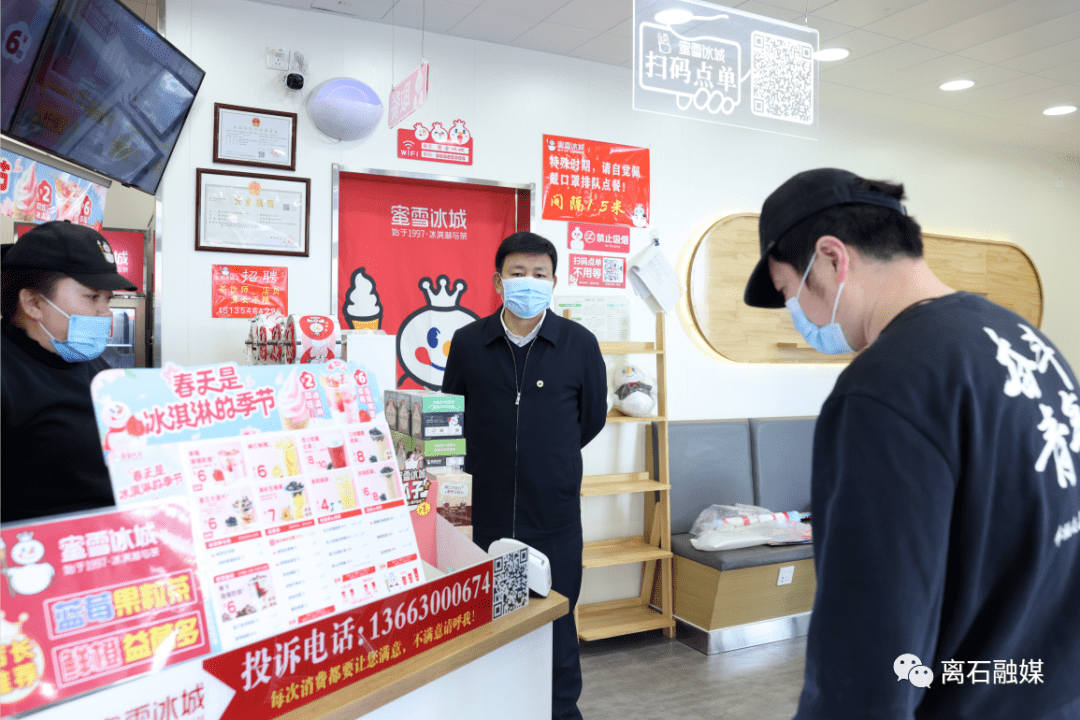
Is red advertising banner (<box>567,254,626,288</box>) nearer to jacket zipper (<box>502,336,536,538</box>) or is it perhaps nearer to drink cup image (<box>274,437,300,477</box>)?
jacket zipper (<box>502,336,536,538</box>)

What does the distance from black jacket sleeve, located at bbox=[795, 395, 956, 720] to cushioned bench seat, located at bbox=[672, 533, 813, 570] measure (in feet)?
9.39

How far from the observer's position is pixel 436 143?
369cm

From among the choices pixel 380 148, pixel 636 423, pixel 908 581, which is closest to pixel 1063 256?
pixel 636 423

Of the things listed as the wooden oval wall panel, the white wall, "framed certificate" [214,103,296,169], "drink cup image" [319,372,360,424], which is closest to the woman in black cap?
"drink cup image" [319,372,360,424]

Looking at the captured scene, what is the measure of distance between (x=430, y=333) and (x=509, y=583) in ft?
8.13

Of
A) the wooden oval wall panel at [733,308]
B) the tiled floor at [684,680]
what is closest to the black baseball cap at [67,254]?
the tiled floor at [684,680]

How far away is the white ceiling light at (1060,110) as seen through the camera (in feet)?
15.9

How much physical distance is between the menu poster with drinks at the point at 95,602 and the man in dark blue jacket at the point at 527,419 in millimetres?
1602

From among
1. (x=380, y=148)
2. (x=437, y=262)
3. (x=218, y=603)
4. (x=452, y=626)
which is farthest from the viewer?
(x=437, y=262)

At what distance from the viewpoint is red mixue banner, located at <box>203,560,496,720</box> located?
3.25 ft

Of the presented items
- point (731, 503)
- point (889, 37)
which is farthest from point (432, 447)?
point (889, 37)

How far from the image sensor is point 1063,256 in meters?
6.03

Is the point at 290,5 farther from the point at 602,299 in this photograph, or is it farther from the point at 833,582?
the point at 833,582

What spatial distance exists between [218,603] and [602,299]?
128 inches
